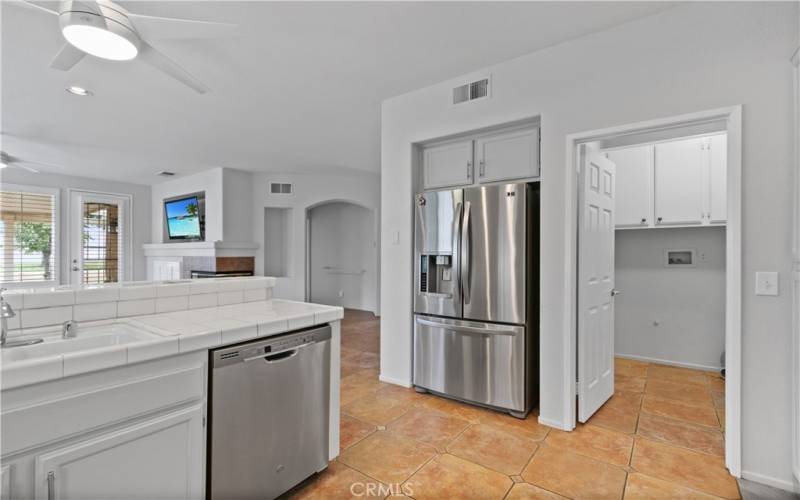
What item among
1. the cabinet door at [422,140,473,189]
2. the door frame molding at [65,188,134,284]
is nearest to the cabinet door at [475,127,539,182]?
the cabinet door at [422,140,473,189]

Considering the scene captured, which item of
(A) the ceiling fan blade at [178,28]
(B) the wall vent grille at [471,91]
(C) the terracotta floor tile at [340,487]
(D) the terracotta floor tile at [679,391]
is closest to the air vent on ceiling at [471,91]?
(B) the wall vent grille at [471,91]

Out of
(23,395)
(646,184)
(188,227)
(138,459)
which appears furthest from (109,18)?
(188,227)

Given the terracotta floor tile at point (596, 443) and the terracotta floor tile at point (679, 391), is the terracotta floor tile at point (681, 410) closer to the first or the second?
the terracotta floor tile at point (679, 391)

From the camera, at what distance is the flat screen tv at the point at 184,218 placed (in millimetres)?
6875

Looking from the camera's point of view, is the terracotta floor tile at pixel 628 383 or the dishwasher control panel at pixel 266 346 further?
the terracotta floor tile at pixel 628 383

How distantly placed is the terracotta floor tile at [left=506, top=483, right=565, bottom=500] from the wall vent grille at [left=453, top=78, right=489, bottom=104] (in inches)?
102

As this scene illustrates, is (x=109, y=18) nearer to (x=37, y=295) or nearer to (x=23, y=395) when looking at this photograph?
(x=37, y=295)

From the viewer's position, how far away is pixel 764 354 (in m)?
1.94

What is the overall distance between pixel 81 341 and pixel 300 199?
221 inches

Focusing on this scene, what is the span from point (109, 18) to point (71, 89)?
203cm

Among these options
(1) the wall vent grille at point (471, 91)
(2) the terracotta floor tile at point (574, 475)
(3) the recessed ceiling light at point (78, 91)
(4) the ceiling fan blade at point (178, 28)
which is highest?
(3) the recessed ceiling light at point (78, 91)

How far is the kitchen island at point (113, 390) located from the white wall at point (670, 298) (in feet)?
12.1

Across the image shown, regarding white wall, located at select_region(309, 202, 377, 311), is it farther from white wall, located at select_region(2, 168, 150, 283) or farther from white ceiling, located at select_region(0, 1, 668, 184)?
white wall, located at select_region(2, 168, 150, 283)

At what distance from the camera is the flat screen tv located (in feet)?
22.6
